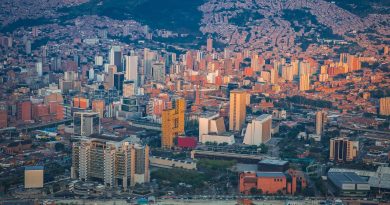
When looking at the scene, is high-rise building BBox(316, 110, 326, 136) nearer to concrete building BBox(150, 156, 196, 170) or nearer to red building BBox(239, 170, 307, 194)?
concrete building BBox(150, 156, 196, 170)

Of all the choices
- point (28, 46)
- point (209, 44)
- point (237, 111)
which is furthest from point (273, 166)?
point (28, 46)

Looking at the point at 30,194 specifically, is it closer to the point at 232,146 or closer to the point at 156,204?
the point at 156,204

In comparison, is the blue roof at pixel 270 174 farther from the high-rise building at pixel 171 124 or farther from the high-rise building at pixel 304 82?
the high-rise building at pixel 304 82

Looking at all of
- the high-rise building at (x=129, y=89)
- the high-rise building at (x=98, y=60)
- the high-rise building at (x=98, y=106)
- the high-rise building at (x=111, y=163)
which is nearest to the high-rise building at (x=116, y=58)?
the high-rise building at (x=98, y=60)

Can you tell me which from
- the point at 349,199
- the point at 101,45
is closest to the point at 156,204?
the point at 349,199

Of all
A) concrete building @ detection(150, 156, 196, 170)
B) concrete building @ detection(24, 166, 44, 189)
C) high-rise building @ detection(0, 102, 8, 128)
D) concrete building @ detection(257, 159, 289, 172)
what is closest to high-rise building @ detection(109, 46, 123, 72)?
high-rise building @ detection(0, 102, 8, 128)

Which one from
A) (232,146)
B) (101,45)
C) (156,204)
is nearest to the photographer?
(156,204)
